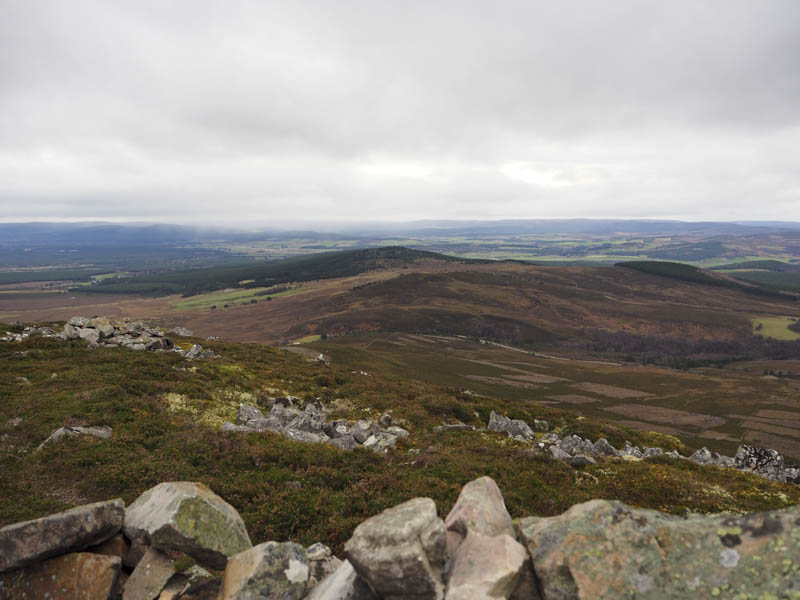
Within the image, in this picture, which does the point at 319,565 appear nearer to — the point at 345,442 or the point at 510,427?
the point at 345,442

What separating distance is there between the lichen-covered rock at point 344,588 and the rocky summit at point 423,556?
0.08 feet

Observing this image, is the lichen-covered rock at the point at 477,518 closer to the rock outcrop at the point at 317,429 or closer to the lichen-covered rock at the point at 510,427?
the rock outcrop at the point at 317,429

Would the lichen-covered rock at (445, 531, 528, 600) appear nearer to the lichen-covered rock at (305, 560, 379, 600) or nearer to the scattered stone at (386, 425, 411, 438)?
the lichen-covered rock at (305, 560, 379, 600)

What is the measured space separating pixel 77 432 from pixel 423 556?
20.4 metres

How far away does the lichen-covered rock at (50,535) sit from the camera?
828 centimetres

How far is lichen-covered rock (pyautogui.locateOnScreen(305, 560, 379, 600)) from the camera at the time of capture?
25.8 ft

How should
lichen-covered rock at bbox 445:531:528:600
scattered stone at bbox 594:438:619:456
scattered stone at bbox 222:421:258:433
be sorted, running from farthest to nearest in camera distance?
scattered stone at bbox 594:438:619:456 < scattered stone at bbox 222:421:258:433 < lichen-covered rock at bbox 445:531:528:600

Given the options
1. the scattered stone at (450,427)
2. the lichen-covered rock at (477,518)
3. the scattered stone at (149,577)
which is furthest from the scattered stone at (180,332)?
the lichen-covered rock at (477,518)

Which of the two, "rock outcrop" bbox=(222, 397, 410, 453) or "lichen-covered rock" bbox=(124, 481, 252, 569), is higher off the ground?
"lichen-covered rock" bbox=(124, 481, 252, 569)

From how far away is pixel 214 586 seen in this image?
891 centimetres

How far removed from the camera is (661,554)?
702cm

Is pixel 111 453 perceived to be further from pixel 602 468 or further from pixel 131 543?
pixel 602 468

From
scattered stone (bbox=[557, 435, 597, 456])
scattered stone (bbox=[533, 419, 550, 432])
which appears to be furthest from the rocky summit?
scattered stone (bbox=[533, 419, 550, 432])

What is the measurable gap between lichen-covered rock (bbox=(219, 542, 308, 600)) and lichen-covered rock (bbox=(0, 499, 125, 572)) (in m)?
3.46
